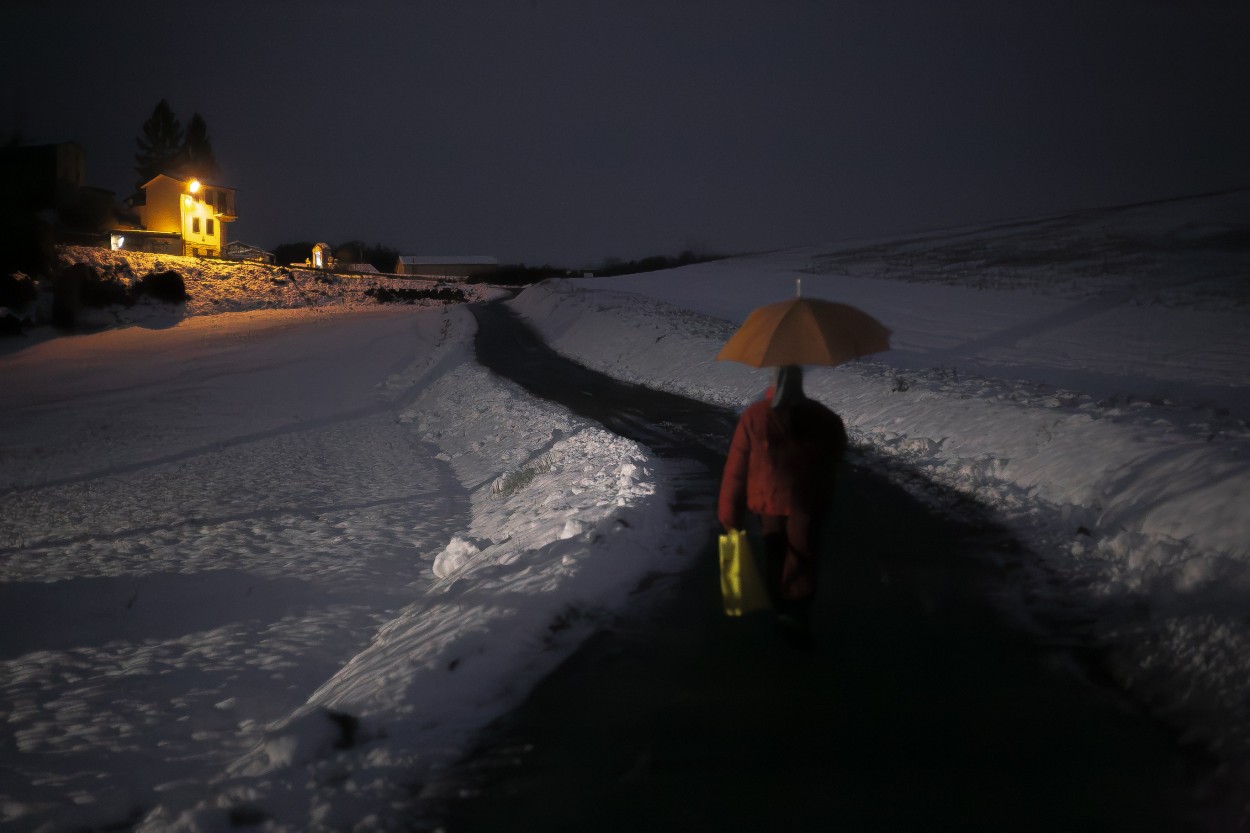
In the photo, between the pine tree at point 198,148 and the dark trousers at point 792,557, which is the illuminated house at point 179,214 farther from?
the dark trousers at point 792,557

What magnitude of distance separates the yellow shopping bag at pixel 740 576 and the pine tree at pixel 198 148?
10107cm

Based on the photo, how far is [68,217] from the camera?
5266cm

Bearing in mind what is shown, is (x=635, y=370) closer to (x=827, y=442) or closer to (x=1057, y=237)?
(x=827, y=442)

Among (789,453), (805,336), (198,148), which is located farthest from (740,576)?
(198,148)

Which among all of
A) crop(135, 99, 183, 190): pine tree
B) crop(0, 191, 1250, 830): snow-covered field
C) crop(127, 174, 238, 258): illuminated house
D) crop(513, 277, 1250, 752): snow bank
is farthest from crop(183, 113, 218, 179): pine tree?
crop(513, 277, 1250, 752): snow bank

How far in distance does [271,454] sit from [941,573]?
13.5 metres

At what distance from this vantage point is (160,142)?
291ft

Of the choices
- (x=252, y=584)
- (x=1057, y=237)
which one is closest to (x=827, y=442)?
(x=252, y=584)

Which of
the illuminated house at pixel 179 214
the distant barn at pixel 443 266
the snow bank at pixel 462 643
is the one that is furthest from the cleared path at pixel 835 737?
the distant barn at pixel 443 266

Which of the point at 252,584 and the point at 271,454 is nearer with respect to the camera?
the point at 252,584

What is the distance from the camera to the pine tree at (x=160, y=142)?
88250 mm

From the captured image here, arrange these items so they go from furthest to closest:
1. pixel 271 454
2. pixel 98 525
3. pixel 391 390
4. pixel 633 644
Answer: pixel 391 390
pixel 271 454
pixel 98 525
pixel 633 644

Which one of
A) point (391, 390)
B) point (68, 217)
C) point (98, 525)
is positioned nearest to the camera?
point (98, 525)

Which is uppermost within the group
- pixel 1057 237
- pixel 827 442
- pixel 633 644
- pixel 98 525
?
pixel 1057 237
